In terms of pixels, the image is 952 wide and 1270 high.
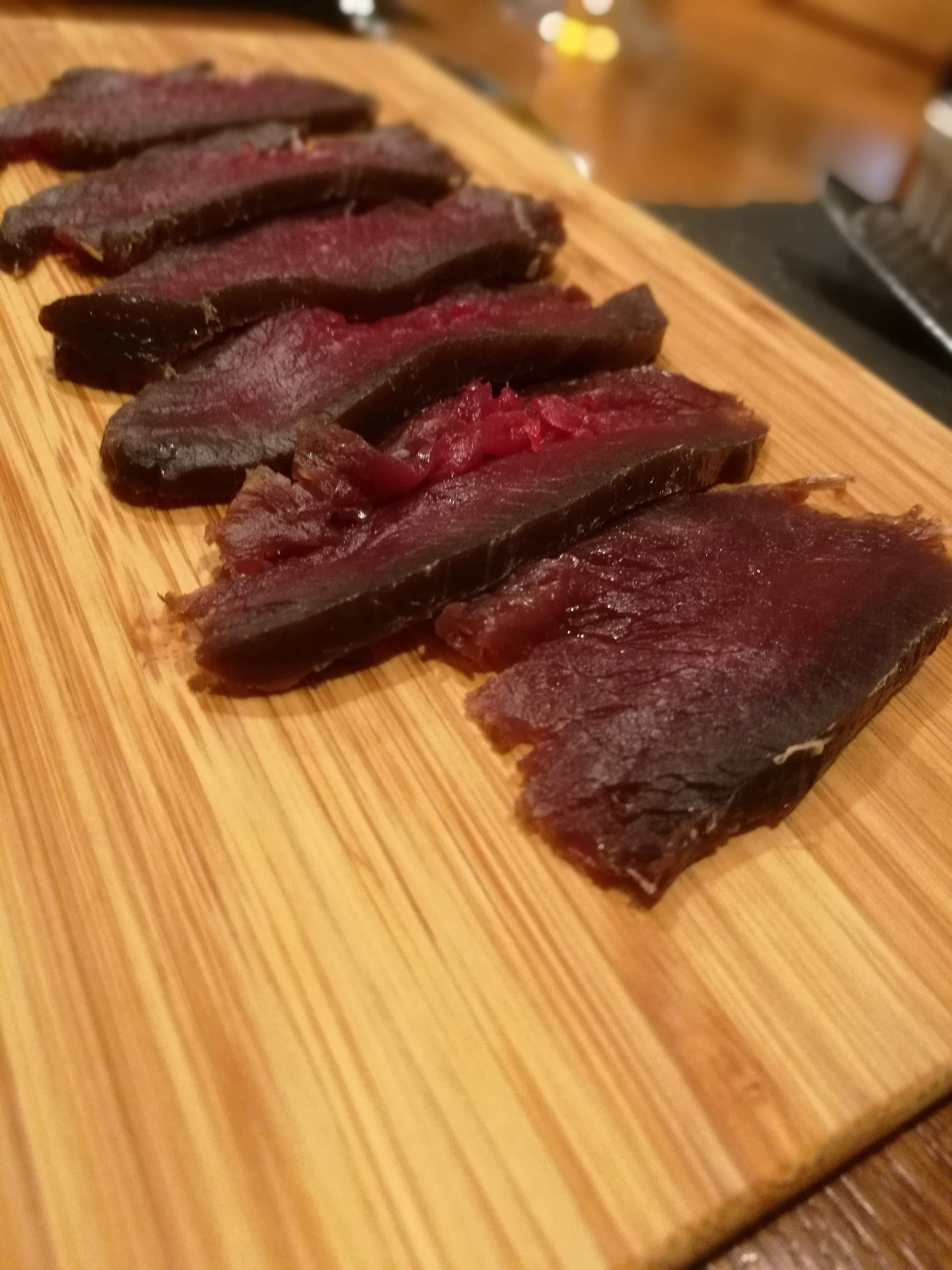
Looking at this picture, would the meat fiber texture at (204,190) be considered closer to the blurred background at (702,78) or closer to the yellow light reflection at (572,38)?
the blurred background at (702,78)

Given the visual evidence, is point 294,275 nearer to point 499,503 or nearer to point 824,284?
point 499,503

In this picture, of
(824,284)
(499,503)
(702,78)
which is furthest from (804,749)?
(702,78)

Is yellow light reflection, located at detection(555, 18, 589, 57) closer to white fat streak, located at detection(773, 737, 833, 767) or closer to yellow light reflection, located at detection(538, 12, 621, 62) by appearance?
yellow light reflection, located at detection(538, 12, 621, 62)

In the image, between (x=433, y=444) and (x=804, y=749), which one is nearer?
(x=804, y=749)

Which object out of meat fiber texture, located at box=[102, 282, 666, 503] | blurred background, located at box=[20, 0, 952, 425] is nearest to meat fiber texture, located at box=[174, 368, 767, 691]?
meat fiber texture, located at box=[102, 282, 666, 503]

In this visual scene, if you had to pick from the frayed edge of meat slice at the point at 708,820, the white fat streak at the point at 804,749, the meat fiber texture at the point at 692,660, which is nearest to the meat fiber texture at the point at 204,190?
the meat fiber texture at the point at 692,660

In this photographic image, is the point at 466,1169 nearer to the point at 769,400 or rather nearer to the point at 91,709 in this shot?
the point at 91,709
